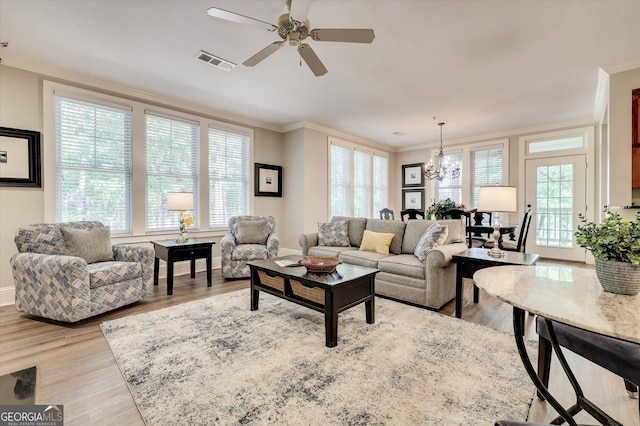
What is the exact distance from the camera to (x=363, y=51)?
3.06 meters

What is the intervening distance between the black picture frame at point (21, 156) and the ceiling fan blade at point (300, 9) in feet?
10.9

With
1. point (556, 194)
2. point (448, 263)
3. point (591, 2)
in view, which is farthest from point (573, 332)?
point (556, 194)

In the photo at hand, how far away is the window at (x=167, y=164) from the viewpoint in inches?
171

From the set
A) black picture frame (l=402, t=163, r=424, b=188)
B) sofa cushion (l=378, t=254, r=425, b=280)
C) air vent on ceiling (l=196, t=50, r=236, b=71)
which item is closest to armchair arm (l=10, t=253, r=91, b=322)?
air vent on ceiling (l=196, t=50, r=236, b=71)

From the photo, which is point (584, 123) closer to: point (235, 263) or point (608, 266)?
point (608, 266)

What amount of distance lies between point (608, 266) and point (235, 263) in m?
3.96

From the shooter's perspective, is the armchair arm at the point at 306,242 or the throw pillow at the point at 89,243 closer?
the throw pillow at the point at 89,243

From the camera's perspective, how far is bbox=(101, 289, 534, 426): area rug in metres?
1.57

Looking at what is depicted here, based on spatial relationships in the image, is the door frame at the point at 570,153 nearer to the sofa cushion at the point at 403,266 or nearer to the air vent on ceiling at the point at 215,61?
the sofa cushion at the point at 403,266

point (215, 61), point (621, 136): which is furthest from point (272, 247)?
point (621, 136)

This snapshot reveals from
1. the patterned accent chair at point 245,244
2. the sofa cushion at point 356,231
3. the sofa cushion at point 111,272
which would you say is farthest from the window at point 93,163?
the sofa cushion at point 356,231

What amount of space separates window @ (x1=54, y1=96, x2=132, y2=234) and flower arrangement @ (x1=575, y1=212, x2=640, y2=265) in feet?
15.8

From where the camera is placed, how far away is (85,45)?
2.95 metres

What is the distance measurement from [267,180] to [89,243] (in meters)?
3.11
